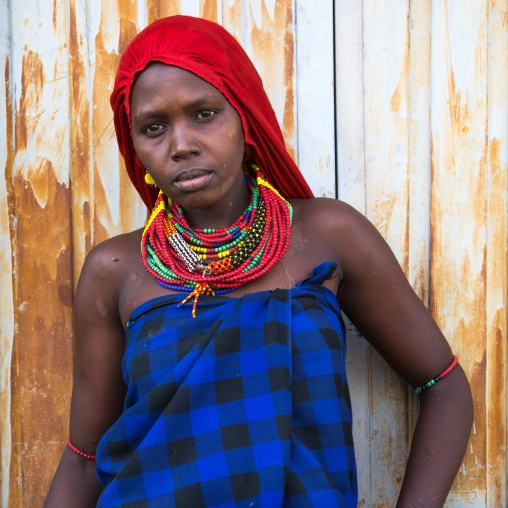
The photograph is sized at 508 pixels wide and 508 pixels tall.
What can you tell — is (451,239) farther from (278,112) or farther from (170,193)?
(170,193)

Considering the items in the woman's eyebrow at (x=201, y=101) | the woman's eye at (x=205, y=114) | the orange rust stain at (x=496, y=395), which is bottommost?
the orange rust stain at (x=496, y=395)

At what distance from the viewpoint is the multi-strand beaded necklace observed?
1366 millimetres

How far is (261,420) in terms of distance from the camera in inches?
46.6

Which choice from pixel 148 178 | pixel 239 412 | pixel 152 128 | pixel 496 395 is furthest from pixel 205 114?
pixel 496 395

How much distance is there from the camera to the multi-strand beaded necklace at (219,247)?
1.37 metres

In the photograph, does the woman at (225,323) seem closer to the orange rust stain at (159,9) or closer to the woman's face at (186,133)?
the woman's face at (186,133)

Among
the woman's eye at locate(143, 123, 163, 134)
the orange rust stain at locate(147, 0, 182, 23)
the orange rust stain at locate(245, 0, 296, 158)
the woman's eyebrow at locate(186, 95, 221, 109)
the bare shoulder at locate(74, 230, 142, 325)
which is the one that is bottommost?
the bare shoulder at locate(74, 230, 142, 325)

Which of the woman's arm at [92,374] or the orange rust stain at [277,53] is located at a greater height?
the orange rust stain at [277,53]

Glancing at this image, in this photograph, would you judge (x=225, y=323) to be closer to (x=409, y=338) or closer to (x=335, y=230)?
(x=335, y=230)

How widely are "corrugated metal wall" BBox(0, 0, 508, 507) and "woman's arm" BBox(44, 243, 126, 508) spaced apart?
0.94ft

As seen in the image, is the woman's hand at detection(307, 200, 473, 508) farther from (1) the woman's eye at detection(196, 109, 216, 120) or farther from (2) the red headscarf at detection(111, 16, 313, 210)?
(1) the woman's eye at detection(196, 109, 216, 120)

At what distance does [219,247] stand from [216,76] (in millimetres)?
442

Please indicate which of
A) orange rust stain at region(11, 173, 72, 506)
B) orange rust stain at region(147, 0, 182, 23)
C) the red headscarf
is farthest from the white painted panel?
orange rust stain at region(11, 173, 72, 506)

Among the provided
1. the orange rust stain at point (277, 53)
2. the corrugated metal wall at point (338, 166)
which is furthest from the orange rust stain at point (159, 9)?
the orange rust stain at point (277, 53)
